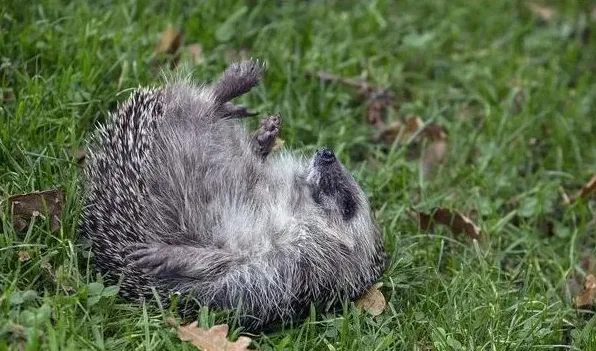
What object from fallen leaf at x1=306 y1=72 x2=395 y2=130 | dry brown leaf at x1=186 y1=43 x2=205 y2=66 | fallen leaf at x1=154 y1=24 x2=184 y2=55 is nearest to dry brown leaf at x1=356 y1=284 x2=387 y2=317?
fallen leaf at x1=306 y1=72 x2=395 y2=130

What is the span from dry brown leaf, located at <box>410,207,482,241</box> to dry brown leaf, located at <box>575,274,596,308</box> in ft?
2.14

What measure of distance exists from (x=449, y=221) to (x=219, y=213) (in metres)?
1.64

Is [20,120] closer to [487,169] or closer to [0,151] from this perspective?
[0,151]

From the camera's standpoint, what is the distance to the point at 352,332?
4.56m

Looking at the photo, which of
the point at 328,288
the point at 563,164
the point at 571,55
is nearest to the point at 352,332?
the point at 328,288

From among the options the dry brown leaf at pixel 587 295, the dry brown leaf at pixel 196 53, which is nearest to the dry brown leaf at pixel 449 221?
the dry brown leaf at pixel 587 295

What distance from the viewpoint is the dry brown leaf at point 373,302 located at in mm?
4781

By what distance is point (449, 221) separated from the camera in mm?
5727

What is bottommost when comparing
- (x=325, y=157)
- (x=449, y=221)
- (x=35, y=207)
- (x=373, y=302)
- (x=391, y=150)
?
(x=449, y=221)

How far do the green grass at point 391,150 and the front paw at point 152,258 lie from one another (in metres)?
0.19

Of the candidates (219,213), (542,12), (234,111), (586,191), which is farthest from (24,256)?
(542,12)

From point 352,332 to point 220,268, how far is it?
677 mm

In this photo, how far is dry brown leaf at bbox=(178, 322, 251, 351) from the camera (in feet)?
13.7

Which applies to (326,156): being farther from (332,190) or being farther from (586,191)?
(586,191)
